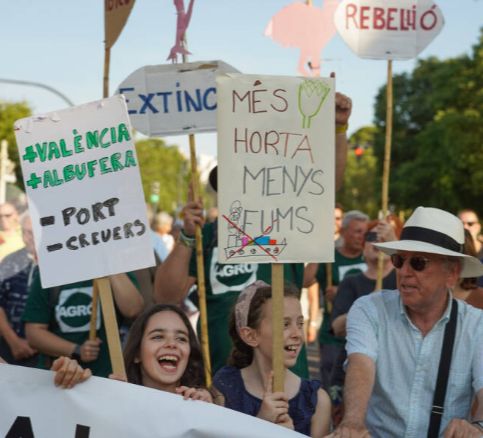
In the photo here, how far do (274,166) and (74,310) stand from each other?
6.78ft

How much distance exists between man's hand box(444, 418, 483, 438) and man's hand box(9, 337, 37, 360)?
11.7ft

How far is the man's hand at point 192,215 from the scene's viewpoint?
15.8ft

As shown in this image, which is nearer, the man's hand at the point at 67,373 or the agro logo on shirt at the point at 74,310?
the man's hand at the point at 67,373

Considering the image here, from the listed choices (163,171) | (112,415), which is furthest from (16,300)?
(163,171)

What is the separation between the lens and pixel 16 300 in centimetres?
643

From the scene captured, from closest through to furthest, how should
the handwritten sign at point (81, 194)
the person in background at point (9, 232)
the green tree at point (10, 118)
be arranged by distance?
1. the handwritten sign at point (81, 194)
2. the person in background at point (9, 232)
3. the green tree at point (10, 118)

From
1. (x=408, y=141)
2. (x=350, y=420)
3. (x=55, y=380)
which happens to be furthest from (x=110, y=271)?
(x=408, y=141)

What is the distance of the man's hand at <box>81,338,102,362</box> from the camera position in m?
4.77

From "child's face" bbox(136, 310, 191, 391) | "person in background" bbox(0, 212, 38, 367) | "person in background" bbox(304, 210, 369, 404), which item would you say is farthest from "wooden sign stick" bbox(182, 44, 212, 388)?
"person in background" bbox(304, 210, 369, 404)

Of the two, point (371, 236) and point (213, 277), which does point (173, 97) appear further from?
point (371, 236)

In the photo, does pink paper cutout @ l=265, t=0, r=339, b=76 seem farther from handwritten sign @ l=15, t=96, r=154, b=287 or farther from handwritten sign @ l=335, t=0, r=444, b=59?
handwritten sign @ l=15, t=96, r=154, b=287

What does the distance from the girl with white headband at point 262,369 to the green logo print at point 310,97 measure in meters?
0.87

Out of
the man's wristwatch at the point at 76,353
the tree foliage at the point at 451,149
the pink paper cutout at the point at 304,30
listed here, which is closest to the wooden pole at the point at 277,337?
the man's wristwatch at the point at 76,353

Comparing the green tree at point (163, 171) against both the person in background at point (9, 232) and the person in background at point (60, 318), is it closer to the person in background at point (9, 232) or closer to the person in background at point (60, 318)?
the person in background at point (9, 232)
